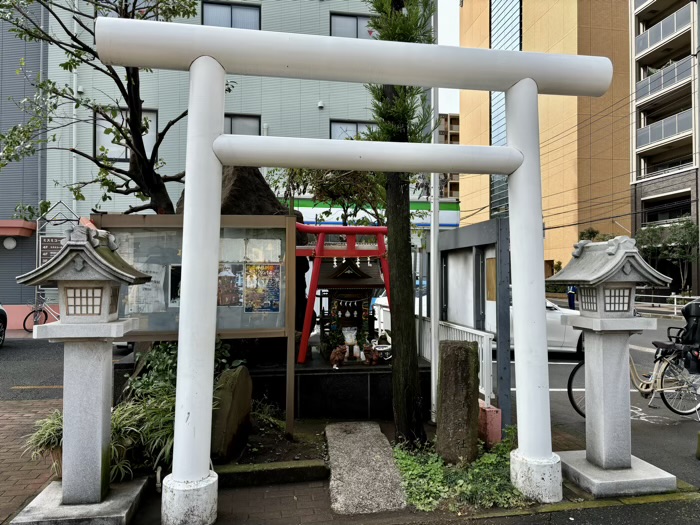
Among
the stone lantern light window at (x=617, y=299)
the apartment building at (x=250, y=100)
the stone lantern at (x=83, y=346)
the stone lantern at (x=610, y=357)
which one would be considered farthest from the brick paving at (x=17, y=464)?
the apartment building at (x=250, y=100)

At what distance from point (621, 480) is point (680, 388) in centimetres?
325

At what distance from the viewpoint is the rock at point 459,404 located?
4.59 meters

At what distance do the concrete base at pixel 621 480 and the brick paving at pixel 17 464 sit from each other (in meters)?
4.92

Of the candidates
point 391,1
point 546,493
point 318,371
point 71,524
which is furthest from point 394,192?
point 71,524

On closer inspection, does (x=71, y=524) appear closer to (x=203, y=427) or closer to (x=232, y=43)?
(x=203, y=427)

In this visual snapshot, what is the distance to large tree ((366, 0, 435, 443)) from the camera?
498cm

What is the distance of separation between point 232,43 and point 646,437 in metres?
6.61

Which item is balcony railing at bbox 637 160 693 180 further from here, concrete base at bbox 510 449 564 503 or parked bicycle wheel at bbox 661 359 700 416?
concrete base at bbox 510 449 564 503

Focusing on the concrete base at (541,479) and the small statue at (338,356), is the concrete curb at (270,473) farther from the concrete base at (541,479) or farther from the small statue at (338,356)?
the small statue at (338,356)

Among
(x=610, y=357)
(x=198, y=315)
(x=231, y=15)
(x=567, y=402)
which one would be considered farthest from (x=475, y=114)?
(x=198, y=315)

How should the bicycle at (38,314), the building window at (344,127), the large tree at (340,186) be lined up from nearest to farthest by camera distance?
the large tree at (340,186) → the bicycle at (38,314) → the building window at (344,127)

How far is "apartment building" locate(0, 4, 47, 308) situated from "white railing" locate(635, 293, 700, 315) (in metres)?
24.4

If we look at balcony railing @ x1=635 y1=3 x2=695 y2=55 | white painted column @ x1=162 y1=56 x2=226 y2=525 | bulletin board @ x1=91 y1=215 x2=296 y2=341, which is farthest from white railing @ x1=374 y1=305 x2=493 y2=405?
balcony railing @ x1=635 y1=3 x2=695 y2=55

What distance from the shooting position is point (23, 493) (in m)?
4.30
